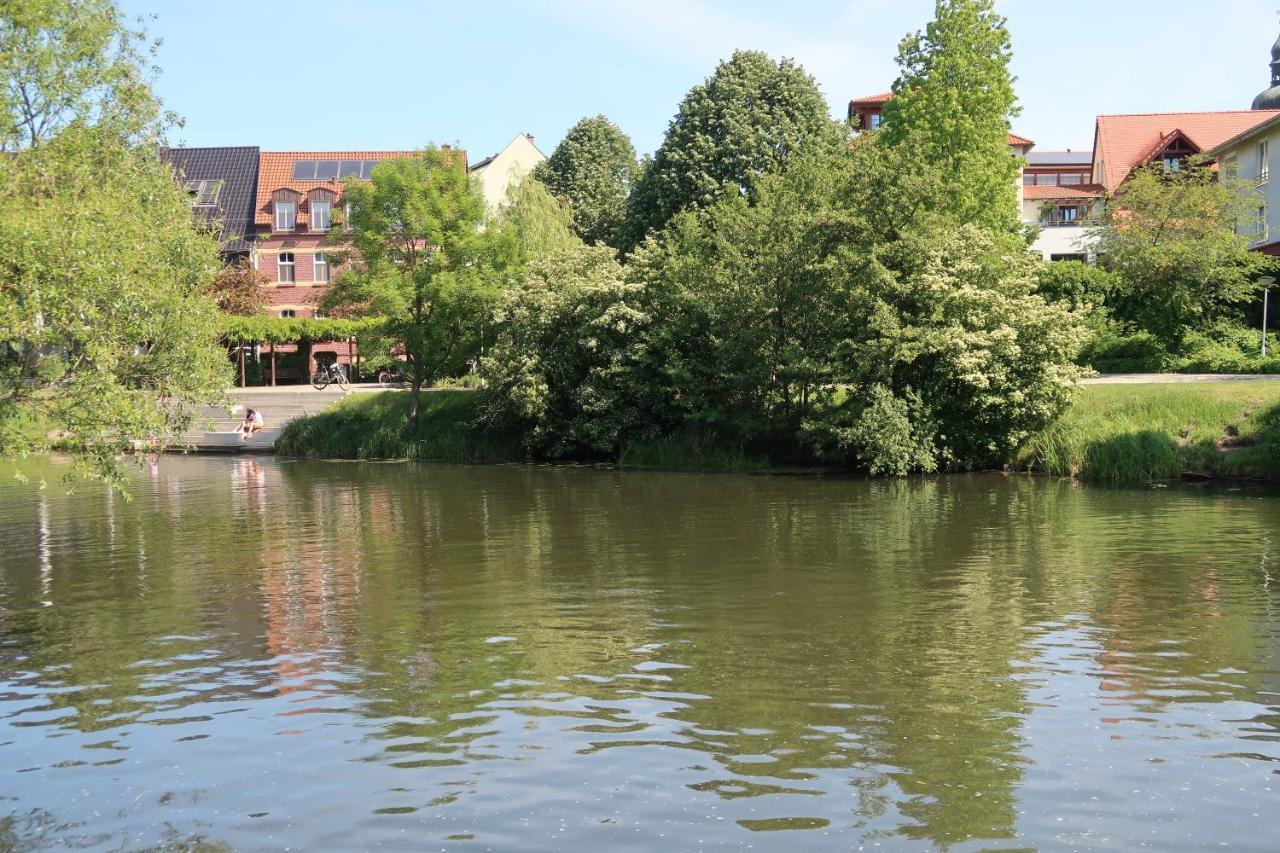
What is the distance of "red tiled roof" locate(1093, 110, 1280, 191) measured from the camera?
67812 millimetres

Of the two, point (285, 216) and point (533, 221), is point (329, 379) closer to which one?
point (533, 221)

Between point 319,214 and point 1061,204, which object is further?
point 319,214

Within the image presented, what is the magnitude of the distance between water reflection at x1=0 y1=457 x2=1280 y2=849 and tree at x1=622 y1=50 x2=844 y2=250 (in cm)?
Answer: 3230

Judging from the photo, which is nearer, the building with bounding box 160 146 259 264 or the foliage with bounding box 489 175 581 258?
Result: the foliage with bounding box 489 175 581 258

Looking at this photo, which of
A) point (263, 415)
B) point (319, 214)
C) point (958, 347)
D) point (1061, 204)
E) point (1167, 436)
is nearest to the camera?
point (1167, 436)

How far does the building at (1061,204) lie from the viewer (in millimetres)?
59969

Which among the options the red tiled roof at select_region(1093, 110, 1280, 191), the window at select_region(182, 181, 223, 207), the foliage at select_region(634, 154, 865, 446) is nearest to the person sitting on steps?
the window at select_region(182, 181, 223, 207)

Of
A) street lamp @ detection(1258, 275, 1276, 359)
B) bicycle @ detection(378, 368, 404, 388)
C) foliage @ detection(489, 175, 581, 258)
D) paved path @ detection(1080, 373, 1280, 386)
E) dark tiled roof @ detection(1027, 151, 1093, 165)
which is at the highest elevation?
dark tiled roof @ detection(1027, 151, 1093, 165)

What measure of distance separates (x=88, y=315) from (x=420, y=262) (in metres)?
29.6

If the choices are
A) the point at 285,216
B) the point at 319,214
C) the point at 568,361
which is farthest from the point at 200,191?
the point at 285,216

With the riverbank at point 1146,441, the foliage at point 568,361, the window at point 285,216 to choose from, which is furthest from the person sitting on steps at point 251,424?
the window at point 285,216

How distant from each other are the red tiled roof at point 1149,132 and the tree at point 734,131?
22.5 meters

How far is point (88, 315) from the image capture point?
1552 centimetres

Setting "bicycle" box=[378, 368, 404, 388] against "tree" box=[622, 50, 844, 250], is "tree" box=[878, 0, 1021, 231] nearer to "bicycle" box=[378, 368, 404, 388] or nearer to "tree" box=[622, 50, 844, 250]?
"tree" box=[622, 50, 844, 250]
